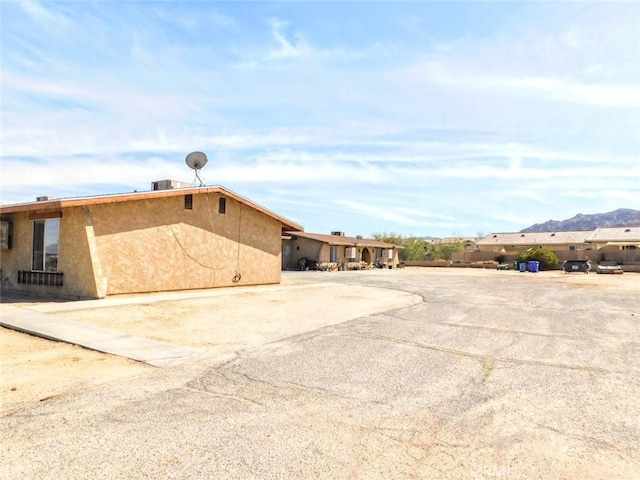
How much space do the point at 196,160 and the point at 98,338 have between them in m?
12.0

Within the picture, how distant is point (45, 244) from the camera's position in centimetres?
1524

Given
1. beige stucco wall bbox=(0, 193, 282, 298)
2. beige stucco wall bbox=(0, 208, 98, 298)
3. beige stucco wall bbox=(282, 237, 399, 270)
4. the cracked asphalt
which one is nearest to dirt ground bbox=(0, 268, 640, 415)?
the cracked asphalt

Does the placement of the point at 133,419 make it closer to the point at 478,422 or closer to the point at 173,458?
the point at 173,458

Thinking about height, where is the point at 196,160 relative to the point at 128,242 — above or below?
above

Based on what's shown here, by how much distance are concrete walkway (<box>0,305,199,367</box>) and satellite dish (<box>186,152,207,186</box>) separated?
9655 millimetres

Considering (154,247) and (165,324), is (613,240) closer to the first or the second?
(154,247)

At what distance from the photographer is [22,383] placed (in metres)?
5.76

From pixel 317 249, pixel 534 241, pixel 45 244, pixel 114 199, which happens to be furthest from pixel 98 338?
pixel 534 241

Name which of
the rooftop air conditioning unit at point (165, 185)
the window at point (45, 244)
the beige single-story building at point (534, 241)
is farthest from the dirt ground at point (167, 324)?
the beige single-story building at point (534, 241)

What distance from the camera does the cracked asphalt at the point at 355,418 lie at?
3598 millimetres

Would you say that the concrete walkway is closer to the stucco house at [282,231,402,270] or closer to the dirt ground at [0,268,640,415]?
the dirt ground at [0,268,640,415]

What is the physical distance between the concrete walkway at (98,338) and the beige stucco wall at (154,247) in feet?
11.9

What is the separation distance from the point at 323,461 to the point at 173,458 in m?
1.27

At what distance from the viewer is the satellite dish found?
62.3 ft
